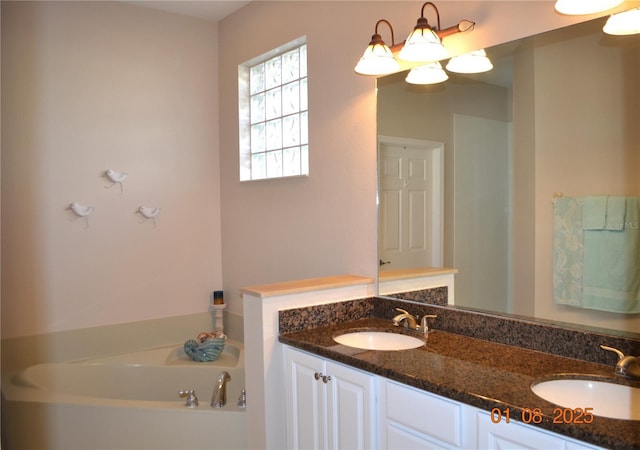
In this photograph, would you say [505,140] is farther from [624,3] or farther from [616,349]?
[616,349]

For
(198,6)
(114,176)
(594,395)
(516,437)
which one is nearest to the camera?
(516,437)

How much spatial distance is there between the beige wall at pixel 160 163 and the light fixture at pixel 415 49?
300 millimetres

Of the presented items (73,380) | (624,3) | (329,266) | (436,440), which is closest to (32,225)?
(73,380)

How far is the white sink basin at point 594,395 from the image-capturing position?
1.50 metres

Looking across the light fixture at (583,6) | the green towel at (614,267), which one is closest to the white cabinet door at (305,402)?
the green towel at (614,267)

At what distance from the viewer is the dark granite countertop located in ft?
4.14

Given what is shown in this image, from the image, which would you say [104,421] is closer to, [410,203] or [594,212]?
[410,203]

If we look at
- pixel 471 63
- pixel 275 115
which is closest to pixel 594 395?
pixel 471 63

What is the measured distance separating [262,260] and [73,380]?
133 cm

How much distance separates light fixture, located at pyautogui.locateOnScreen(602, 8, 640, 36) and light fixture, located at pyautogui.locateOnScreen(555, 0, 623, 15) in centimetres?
5

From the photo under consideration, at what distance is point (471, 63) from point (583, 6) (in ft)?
1.76

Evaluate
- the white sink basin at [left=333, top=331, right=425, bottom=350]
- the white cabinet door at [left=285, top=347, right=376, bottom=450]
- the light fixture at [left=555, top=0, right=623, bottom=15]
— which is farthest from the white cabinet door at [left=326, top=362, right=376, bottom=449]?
the light fixture at [left=555, top=0, right=623, bottom=15]

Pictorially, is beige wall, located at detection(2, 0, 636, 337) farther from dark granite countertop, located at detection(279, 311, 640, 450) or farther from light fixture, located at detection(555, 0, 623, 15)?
light fixture, located at detection(555, 0, 623, 15)

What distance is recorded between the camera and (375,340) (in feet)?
7.52
